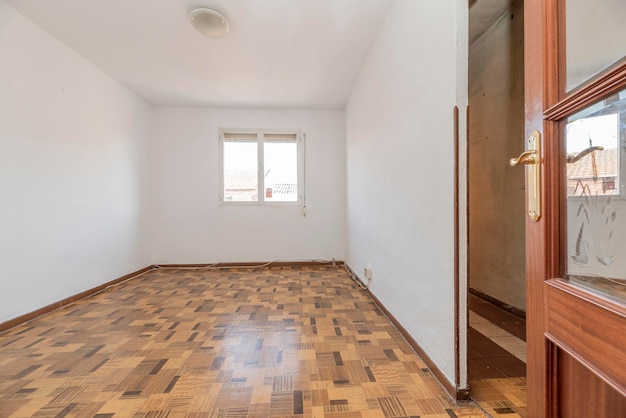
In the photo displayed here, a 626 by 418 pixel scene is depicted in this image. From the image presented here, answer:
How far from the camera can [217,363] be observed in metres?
1.73

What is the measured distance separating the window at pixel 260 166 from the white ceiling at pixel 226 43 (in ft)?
2.65

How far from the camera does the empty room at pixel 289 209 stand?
2.20ft

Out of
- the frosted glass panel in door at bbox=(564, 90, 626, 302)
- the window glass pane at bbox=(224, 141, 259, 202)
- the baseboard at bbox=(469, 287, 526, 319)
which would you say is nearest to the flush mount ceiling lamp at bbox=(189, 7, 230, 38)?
the window glass pane at bbox=(224, 141, 259, 202)

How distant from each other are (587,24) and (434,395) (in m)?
1.55

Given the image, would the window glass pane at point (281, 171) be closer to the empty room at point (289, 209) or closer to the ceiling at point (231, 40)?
the empty room at point (289, 209)

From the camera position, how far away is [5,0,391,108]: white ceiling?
7.65ft

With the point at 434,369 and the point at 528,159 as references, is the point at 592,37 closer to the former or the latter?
the point at 528,159

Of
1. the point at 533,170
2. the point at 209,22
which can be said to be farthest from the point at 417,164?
the point at 209,22

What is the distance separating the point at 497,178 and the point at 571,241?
2488 mm

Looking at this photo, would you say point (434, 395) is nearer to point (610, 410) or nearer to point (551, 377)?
point (551, 377)

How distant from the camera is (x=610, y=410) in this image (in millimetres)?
544

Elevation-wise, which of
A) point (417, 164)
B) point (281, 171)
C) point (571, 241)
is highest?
point (281, 171)

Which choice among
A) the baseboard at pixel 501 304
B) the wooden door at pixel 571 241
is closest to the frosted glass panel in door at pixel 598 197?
the wooden door at pixel 571 241

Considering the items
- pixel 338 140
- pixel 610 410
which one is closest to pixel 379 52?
pixel 338 140
